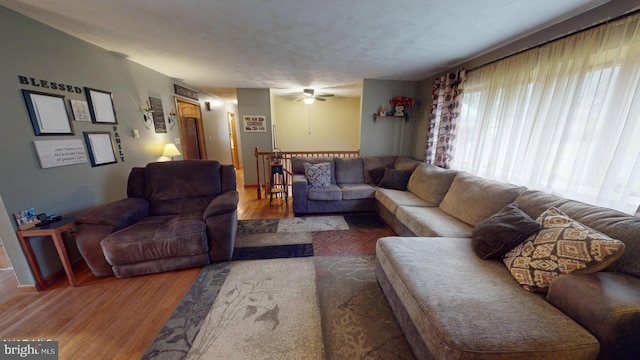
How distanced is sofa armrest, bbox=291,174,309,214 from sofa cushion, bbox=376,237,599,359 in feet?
6.36

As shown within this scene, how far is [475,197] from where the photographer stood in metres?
2.10

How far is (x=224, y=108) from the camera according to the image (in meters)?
6.57

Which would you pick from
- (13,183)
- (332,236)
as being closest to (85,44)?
(13,183)

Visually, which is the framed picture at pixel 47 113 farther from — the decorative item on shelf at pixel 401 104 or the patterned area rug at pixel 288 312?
the decorative item on shelf at pixel 401 104

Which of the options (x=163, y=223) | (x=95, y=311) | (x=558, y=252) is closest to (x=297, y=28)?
(x=163, y=223)

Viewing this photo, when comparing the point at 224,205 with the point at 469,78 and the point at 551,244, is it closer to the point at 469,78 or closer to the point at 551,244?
the point at 551,244

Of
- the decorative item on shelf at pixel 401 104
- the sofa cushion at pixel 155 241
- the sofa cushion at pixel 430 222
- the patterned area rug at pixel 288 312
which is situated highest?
the decorative item on shelf at pixel 401 104

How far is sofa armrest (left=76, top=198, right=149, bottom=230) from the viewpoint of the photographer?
1.82m

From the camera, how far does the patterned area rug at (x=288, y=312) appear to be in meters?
1.28

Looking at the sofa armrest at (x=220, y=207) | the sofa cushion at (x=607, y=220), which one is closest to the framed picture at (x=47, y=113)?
the sofa armrest at (x=220, y=207)

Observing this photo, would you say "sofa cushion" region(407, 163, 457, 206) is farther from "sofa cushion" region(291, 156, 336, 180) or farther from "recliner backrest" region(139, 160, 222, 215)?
"recliner backrest" region(139, 160, 222, 215)

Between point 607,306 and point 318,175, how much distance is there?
9.66 feet

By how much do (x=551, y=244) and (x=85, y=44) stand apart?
448 cm

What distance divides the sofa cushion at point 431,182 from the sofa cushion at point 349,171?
0.93m
